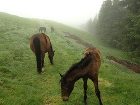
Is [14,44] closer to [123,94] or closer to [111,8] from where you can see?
[123,94]

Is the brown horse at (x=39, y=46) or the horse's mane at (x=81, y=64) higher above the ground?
the horse's mane at (x=81, y=64)

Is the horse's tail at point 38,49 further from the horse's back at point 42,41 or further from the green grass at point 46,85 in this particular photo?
the green grass at point 46,85

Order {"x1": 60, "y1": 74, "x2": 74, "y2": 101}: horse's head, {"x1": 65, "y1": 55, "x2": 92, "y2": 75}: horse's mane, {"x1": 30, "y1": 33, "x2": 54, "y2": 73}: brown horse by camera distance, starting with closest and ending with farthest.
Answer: {"x1": 60, "y1": 74, "x2": 74, "y2": 101}: horse's head < {"x1": 65, "y1": 55, "x2": 92, "y2": 75}: horse's mane < {"x1": 30, "y1": 33, "x2": 54, "y2": 73}: brown horse

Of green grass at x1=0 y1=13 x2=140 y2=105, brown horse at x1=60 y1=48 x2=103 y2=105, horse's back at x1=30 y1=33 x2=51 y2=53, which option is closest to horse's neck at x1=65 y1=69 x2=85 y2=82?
brown horse at x1=60 y1=48 x2=103 y2=105

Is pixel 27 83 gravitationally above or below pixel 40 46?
below

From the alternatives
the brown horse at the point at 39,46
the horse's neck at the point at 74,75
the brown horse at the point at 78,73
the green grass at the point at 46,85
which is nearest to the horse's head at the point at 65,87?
the brown horse at the point at 78,73

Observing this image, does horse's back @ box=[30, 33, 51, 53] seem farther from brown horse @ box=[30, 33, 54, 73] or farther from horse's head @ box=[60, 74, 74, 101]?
horse's head @ box=[60, 74, 74, 101]

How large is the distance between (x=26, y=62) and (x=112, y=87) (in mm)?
8667

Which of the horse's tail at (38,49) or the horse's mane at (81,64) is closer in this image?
the horse's mane at (81,64)

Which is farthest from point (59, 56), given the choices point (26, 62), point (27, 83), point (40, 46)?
point (27, 83)

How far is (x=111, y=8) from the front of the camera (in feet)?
224

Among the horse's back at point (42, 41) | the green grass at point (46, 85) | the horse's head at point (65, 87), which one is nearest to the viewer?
the horse's head at point (65, 87)

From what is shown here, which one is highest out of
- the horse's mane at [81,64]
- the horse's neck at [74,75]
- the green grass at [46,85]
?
the horse's mane at [81,64]

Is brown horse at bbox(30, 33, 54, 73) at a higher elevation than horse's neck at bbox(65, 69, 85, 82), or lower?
lower
